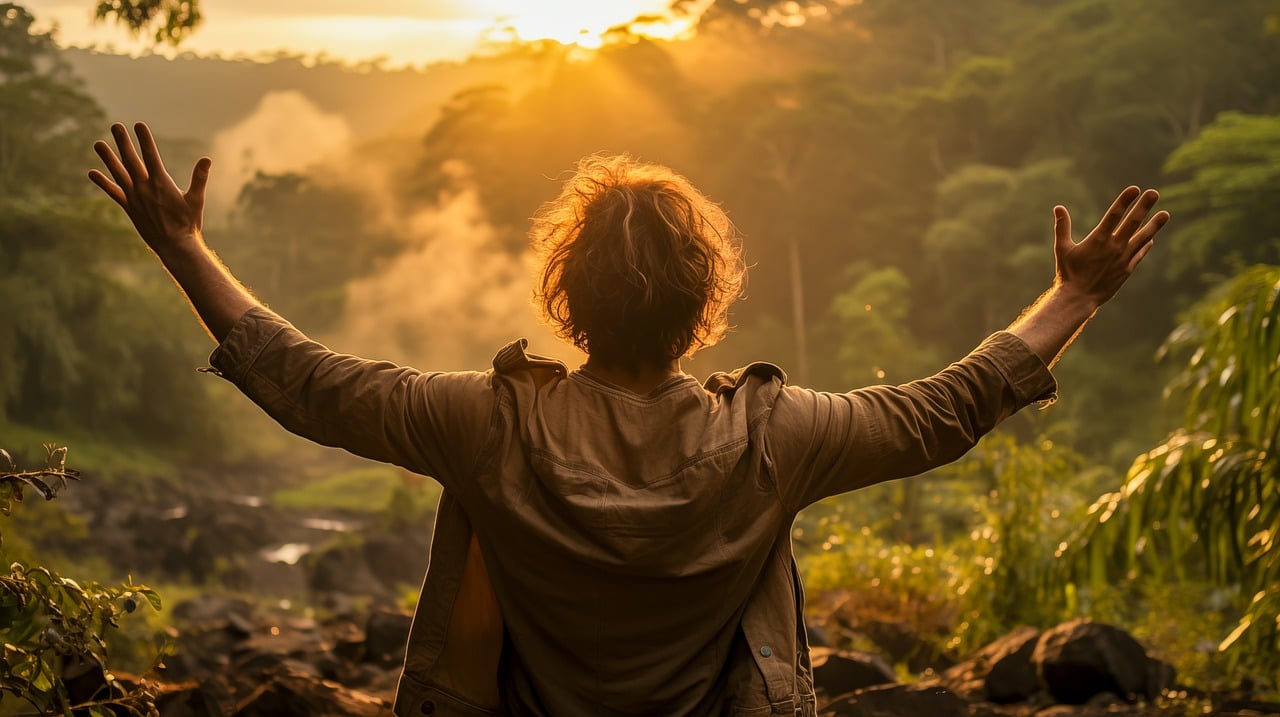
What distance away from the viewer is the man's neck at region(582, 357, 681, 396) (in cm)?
165

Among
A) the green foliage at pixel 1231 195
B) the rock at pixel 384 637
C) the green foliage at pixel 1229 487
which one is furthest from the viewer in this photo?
the green foliage at pixel 1231 195

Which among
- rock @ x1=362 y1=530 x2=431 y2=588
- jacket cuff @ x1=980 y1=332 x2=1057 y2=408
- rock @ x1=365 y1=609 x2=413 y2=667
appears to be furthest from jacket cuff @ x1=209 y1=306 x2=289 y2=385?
rock @ x1=362 y1=530 x2=431 y2=588

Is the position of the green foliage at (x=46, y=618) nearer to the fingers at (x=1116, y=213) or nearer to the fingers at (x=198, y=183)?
the fingers at (x=198, y=183)

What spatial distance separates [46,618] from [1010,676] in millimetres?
3311

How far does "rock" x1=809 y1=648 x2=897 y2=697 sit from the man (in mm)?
2460

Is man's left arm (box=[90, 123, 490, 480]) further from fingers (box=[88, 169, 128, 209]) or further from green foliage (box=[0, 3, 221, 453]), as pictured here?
green foliage (box=[0, 3, 221, 453])

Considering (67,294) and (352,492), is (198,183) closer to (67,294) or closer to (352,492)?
(67,294)

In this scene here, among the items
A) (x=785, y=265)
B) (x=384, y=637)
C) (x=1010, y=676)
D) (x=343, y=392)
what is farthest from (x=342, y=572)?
(x=343, y=392)

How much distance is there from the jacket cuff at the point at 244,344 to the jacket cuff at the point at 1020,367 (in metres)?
0.95

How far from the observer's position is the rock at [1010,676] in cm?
427

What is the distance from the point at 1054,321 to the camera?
1.77m

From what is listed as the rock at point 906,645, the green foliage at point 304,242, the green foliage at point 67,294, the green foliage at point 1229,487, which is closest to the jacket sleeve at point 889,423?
the green foliage at point 1229,487

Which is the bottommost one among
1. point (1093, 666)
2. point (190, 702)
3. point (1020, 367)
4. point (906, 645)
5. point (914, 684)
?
point (190, 702)

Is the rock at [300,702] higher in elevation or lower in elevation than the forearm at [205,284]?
lower
